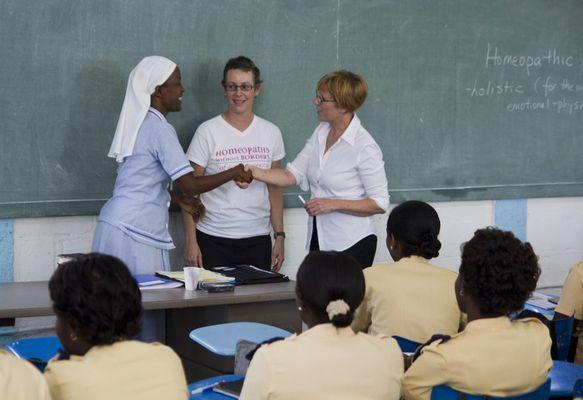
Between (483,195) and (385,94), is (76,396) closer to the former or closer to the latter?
(385,94)

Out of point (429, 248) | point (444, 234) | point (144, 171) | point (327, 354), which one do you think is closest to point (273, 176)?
point (144, 171)

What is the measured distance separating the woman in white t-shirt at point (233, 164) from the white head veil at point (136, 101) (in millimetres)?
451

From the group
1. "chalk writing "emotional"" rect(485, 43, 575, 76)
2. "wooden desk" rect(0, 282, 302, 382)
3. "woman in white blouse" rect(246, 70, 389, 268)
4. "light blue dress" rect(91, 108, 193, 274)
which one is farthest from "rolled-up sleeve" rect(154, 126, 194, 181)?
"chalk writing "emotional"" rect(485, 43, 575, 76)

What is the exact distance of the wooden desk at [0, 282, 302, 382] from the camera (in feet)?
11.5

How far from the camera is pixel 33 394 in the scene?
188cm

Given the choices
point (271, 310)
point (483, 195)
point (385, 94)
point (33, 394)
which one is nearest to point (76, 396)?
point (33, 394)

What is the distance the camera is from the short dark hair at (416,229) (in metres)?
3.20

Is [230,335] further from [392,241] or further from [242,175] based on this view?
[242,175]

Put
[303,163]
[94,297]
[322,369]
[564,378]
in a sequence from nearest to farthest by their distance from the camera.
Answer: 1. [94,297]
2. [322,369]
3. [564,378]
4. [303,163]

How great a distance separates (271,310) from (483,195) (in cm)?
248

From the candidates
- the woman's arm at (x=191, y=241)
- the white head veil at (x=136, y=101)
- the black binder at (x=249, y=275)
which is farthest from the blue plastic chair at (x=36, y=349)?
the woman's arm at (x=191, y=241)

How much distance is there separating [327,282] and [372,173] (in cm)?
203

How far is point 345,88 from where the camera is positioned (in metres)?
4.23

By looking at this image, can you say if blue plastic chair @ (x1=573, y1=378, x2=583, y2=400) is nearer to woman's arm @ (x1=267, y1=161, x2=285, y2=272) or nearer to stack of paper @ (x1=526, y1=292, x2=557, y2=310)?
stack of paper @ (x1=526, y1=292, x2=557, y2=310)
